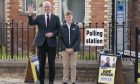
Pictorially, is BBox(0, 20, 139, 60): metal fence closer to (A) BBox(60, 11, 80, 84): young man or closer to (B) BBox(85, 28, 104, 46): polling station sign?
(B) BBox(85, 28, 104, 46): polling station sign

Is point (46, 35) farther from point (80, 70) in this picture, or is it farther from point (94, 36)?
point (80, 70)

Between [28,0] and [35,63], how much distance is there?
28.7ft

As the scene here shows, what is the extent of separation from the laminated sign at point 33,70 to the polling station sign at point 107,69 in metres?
1.69

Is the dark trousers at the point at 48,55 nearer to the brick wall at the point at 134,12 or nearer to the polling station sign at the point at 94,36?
the polling station sign at the point at 94,36

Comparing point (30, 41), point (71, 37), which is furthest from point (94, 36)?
point (30, 41)

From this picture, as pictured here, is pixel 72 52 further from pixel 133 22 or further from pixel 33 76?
pixel 133 22

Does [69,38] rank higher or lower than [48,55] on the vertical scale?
higher

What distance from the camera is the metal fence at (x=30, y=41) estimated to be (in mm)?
14156

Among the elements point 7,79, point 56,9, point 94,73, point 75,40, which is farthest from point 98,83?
point 56,9

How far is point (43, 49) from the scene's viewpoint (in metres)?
11.7

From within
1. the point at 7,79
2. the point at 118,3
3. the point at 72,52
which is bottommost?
the point at 7,79

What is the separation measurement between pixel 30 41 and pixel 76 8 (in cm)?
240

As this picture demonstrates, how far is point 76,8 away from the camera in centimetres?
2023

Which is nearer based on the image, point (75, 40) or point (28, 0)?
point (75, 40)
